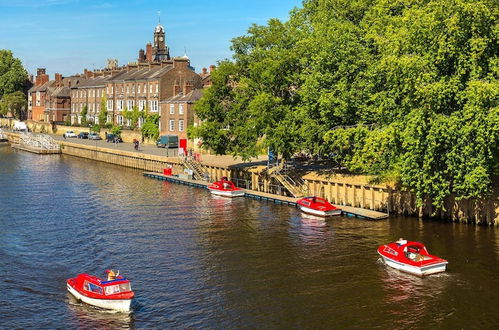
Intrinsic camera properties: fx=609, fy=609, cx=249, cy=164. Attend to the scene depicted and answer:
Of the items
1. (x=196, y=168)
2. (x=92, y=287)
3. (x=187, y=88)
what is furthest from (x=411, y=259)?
(x=187, y=88)

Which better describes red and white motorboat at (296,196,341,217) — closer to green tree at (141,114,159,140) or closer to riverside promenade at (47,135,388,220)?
riverside promenade at (47,135,388,220)

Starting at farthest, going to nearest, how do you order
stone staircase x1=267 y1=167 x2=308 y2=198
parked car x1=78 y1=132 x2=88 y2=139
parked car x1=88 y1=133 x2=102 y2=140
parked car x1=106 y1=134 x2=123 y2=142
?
parked car x1=78 y1=132 x2=88 y2=139 < parked car x1=88 y1=133 x2=102 y2=140 < parked car x1=106 y1=134 x2=123 y2=142 < stone staircase x1=267 y1=167 x2=308 y2=198

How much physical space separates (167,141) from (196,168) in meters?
27.6

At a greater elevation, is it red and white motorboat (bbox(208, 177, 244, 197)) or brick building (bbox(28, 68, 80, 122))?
brick building (bbox(28, 68, 80, 122))

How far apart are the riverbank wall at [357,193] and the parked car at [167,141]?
15.3m

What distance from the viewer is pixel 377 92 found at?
58.0 m

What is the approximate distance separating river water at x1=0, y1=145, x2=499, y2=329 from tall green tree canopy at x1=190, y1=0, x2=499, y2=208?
20.6 ft

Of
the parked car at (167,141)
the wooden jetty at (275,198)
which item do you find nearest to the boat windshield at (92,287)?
Answer: the wooden jetty at (275,198)

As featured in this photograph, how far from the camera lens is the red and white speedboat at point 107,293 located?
109ft

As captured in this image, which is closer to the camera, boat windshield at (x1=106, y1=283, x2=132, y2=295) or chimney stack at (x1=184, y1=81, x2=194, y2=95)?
boat windshield at (x1=106, y1=283, x2=132, y2=295)

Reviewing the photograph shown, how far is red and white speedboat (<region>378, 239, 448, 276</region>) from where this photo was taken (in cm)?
3974

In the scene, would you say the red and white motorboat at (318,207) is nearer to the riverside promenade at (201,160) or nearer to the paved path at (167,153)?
the riverside promenade at (201,160)

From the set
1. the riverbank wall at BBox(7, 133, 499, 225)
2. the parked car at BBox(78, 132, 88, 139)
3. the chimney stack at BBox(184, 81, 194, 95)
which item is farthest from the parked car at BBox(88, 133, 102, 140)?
the riverbank wall at BBox(7, 133, 499, 225)

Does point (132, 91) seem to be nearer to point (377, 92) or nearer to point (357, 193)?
point (357, 193)
